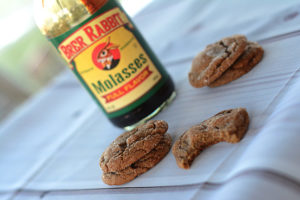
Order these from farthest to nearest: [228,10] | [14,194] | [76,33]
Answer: [228,10] → [14,194] → [76,33]

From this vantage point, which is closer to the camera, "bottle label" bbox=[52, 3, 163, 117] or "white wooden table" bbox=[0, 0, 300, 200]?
"white wooden table" bbox=[0, 0, 300, 200]


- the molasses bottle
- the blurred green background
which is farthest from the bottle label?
the blurred green background

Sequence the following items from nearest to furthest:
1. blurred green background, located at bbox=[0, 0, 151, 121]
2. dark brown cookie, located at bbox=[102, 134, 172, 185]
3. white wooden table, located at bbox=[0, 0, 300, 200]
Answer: white wooden table, located at bbox=[0, 0, 300, 200]
dark brown cookie, located at bbox=[102, 134, 172, 185]
blurred green background, located at bbox=[0, 0, 151, 121]

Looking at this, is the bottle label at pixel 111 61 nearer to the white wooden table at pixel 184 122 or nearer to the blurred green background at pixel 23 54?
the white wooden table at pixel 184 122

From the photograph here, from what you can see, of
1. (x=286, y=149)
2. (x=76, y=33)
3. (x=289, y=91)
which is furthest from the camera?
(x=76, y=33)

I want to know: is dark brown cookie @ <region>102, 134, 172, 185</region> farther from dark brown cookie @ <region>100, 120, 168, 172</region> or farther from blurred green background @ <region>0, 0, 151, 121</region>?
blurred green background @ <region>0, 0, 151, 121</region>

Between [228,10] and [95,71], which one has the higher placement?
[95,71]

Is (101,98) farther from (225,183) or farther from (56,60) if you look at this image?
(56,60)

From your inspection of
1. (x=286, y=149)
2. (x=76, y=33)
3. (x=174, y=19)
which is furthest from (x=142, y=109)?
(x=174, y=19)
